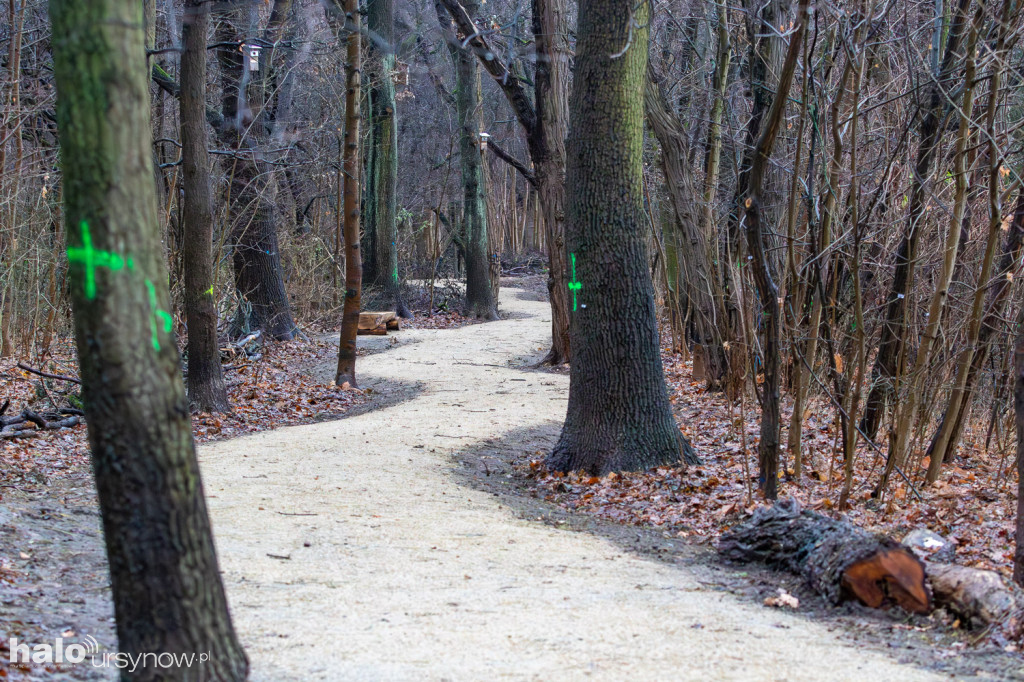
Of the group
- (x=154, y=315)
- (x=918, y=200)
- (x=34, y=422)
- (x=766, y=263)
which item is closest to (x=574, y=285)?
(x=766, y=263)

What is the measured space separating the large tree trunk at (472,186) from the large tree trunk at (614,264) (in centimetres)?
1280

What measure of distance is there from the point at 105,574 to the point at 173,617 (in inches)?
97.4

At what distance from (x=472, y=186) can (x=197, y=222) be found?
1209 cm

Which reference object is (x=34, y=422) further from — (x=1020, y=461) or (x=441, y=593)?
(x=1020, y=461)

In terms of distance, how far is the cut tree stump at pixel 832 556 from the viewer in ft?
14.5

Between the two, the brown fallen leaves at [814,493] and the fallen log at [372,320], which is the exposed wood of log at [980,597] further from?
the fallen log at [372,320]

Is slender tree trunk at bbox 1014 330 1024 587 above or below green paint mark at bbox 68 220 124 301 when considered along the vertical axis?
below

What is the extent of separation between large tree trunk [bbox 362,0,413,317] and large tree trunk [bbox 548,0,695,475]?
13086 mm

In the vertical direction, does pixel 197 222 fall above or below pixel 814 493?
above

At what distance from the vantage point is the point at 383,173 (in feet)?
67.0

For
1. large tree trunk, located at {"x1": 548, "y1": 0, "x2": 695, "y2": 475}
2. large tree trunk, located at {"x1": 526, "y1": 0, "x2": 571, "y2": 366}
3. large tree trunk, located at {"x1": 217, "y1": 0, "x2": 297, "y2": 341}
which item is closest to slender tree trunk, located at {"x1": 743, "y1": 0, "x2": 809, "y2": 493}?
large tree trunk, located at {"x1": 548, "y1": 0, "x2": 695, "y2": 475}

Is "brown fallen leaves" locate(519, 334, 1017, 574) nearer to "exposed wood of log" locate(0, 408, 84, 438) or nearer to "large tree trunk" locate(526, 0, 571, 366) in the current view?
"large tree trunk" locate(526, 0, 571, 366)

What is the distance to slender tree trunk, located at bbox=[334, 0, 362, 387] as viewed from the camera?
11625 mm

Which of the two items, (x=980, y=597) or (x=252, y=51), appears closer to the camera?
(x=980, y=597)
